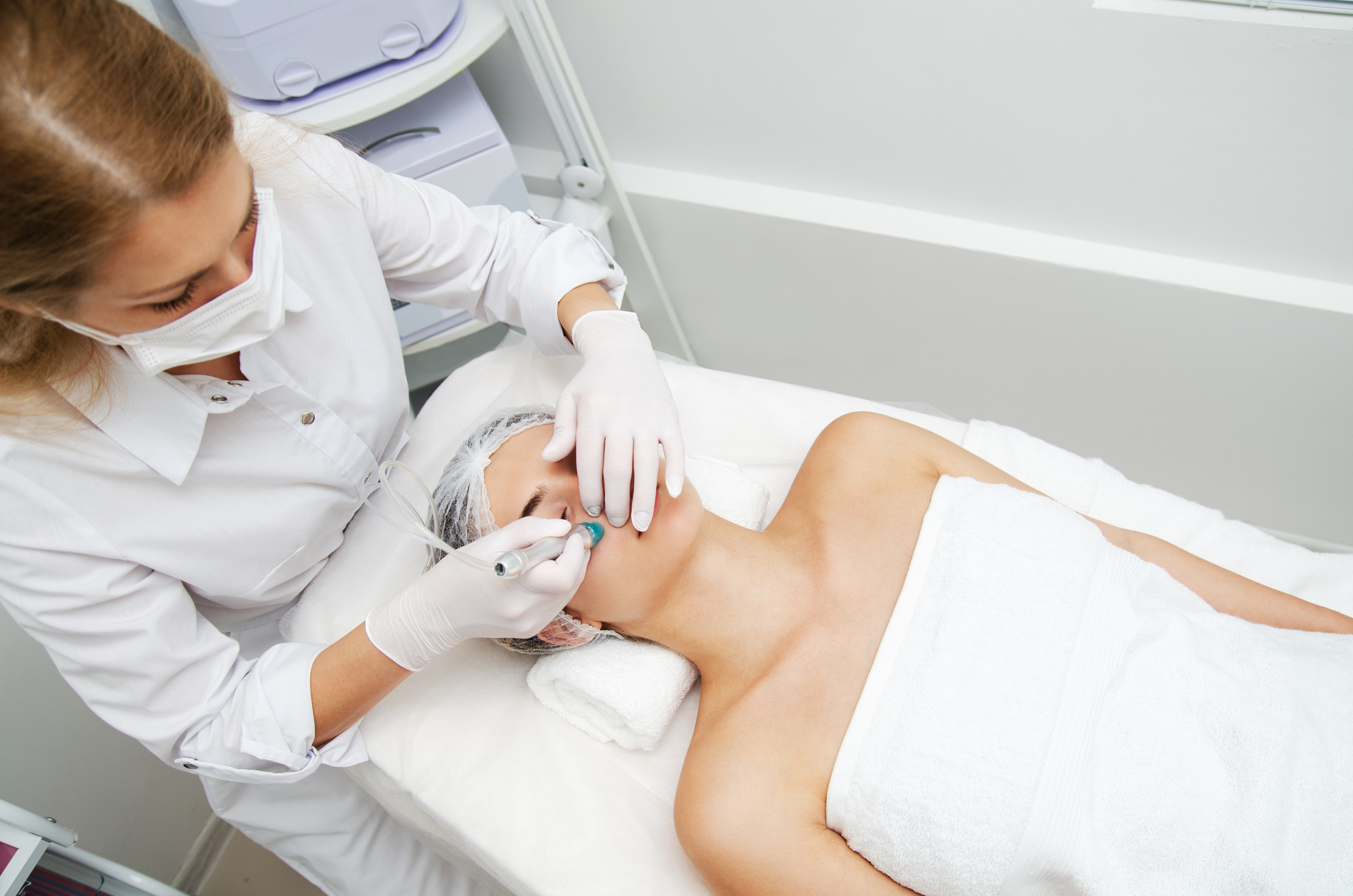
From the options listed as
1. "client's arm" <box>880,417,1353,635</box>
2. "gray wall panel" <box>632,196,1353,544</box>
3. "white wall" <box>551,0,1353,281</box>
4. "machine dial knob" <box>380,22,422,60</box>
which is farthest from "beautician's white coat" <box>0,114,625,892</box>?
"client's arm" <box>880,417,1353,635</box>

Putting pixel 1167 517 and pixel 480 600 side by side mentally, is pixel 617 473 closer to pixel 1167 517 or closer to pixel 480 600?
pixel 480 600

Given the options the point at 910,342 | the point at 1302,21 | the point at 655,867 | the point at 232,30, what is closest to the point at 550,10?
the point at 232,30

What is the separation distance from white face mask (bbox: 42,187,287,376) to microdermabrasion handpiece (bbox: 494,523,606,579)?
389 mm

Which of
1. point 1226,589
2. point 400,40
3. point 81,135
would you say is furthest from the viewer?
point 400,40

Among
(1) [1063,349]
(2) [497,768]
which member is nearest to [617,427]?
(2) [497,768]

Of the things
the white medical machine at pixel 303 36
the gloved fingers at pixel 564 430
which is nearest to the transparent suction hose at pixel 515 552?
the gloved fingers at pixel 564 430

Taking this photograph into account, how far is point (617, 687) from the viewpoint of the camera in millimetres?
1141

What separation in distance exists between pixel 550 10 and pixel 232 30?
74 centimetres

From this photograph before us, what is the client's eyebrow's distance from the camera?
1.10 m

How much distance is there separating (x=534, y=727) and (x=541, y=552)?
1.37ft

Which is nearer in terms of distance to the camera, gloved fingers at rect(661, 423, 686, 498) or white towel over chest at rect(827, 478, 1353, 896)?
white towel over chest at rect(827, 478, 1353, 896)

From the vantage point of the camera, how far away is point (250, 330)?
925 mm

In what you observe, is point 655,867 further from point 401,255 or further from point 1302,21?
point 1302,21

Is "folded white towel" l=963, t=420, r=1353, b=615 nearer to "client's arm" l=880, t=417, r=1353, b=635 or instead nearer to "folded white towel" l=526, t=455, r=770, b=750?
"client's arm" l=880, t=417, r=1353, b=635
